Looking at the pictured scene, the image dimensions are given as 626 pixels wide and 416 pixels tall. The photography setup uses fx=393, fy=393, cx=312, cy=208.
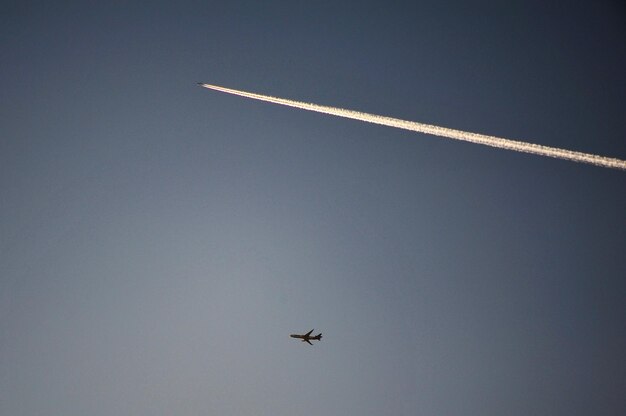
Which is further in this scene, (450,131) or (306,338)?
(306,338)

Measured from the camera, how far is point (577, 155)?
2994 cm

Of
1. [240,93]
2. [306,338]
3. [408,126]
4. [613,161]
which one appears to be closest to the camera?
[613,161]

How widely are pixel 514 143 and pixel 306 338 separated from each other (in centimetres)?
5145

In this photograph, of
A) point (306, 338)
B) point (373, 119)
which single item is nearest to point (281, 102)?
point (373, 119)

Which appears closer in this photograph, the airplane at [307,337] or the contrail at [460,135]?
the contrail at [460,135]

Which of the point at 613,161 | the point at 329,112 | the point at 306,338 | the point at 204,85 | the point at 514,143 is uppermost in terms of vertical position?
the point at 204,85

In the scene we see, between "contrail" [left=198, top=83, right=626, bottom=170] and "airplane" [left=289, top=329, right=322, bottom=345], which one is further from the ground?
"contrail" [left=198, top=83, right=626, bottom=170]

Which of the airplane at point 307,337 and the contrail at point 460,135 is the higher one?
the contrail at point 460,135

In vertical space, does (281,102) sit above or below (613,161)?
above

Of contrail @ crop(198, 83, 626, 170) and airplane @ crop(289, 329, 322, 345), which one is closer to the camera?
contrail @ crop(198, 83, 626, 170)

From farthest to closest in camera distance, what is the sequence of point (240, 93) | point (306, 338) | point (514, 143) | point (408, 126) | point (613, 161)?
point (306, 338), point (240, 93), point (408, 126), point (514, 143), point (613, 161)

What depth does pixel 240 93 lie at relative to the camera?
39.7m

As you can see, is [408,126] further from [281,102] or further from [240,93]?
[240,93]

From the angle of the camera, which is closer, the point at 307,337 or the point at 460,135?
the point at 460,135
